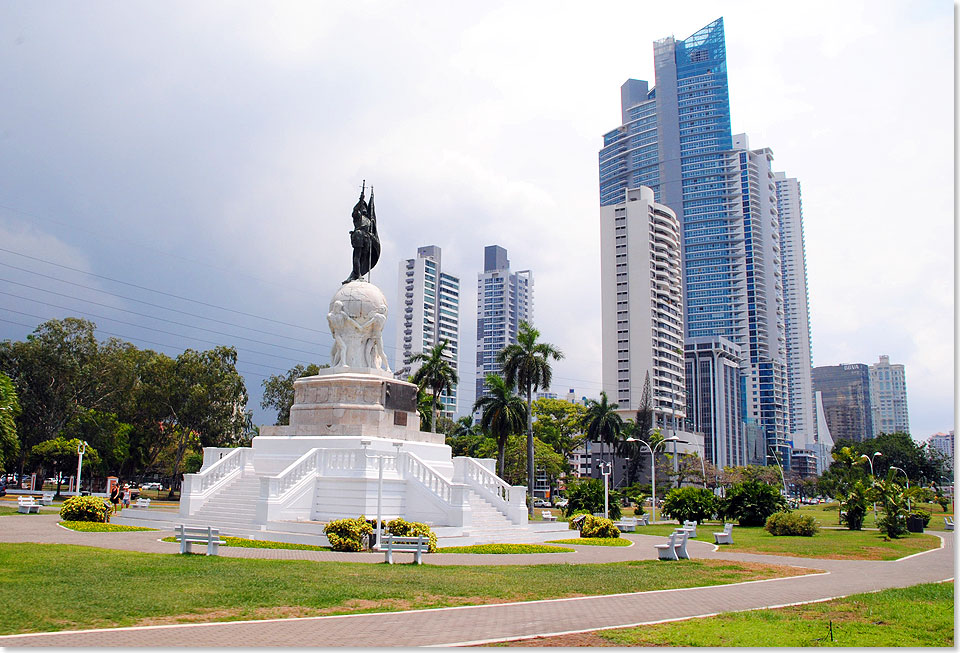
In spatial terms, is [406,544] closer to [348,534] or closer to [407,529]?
[407,529]

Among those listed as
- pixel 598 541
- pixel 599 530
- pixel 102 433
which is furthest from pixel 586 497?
pixel 102 433

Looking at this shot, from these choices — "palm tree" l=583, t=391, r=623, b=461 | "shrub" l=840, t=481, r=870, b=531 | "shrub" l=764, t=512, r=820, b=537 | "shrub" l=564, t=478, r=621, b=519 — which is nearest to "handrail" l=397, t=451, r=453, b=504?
"shrub" l=564, t=478, r=621, b=519

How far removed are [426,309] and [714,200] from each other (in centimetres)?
7250

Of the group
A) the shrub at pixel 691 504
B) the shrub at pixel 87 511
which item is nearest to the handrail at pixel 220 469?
the shrub at pixel 87 511

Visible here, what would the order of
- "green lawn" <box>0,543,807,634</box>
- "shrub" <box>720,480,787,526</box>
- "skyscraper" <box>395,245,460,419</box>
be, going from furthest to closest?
"skyscraper" <box>395,245,460,419</box> < "shrub" <box>720,480,787,526</box> < "green lawn" <box>0,543,807,634</box>

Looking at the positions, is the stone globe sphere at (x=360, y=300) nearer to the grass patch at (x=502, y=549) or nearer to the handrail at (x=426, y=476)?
the handrail at (x=426, y=476)

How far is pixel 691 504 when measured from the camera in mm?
37312

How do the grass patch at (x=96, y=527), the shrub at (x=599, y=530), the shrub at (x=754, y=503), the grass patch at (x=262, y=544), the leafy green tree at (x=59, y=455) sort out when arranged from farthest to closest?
the leafy green tree at (x=59, y=455)
the shrub at (x=754, y=503)
the shrub at (x=599, y=530)
the grass patch at (x=96, y=527)
the grass patch at (x=262, y=544)

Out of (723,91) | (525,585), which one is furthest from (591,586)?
(723,91)

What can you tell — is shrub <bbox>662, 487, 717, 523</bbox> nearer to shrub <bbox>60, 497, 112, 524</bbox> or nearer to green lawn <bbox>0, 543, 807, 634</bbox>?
green lawn <bbox>0, 543, 807, 634</bbox>

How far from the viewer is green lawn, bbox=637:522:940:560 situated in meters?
22.5

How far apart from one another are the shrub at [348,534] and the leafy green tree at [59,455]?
34.7 metres

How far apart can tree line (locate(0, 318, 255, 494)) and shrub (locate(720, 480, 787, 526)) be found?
129ft

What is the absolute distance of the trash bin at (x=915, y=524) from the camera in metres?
33.8
